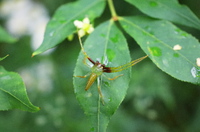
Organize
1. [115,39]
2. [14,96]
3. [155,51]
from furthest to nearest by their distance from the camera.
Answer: [115,39] → [155,51] → [14,96]

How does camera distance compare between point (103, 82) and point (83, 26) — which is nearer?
point (103, 82)

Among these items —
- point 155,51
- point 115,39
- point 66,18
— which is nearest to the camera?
point 155,51

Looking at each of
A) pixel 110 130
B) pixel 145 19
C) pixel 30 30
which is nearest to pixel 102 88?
pixel 145 19

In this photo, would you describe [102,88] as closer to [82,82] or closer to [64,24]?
[82,82]

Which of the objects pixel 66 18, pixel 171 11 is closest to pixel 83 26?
pixel 66 18

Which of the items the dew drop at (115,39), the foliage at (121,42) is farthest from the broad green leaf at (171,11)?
the dew drop at (115,39)

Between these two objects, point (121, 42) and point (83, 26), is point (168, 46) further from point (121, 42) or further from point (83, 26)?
point (83, 26)
